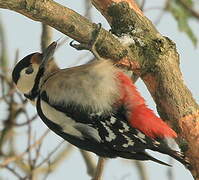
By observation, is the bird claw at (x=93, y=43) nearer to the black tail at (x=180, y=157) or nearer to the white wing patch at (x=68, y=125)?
the white wing patch at (x=68, y=125)

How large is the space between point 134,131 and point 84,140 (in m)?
0.27

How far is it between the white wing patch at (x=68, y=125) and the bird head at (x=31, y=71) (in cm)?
34

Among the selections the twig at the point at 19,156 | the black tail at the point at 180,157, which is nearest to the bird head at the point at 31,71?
the twig at the point at 19,156

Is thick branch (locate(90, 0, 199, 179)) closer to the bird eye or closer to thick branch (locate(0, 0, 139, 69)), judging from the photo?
thick branch (locate(0, 0, 139, 69))

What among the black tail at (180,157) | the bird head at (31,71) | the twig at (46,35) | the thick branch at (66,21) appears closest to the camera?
the thick branch at (66,21)

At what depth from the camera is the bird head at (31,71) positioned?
3.39 meters

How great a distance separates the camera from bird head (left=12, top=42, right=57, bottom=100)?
3.39m

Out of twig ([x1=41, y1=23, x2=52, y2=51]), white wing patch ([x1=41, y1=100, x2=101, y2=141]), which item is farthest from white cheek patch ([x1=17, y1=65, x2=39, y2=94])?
twig ([x1=41, y1=23, x2=52, y2=51])

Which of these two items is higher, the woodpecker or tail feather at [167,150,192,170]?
tail feather at [167,150,192,170]

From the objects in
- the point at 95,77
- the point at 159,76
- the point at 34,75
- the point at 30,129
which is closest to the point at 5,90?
the point at 30,129

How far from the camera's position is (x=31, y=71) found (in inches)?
135

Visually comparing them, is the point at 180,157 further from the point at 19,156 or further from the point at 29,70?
the point at 19,156

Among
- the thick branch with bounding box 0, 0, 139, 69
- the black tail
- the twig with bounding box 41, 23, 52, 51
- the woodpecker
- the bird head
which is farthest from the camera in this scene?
the twig with bounding box 41, 23, 52, 51

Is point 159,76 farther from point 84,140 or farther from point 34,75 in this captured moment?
point 34,75
